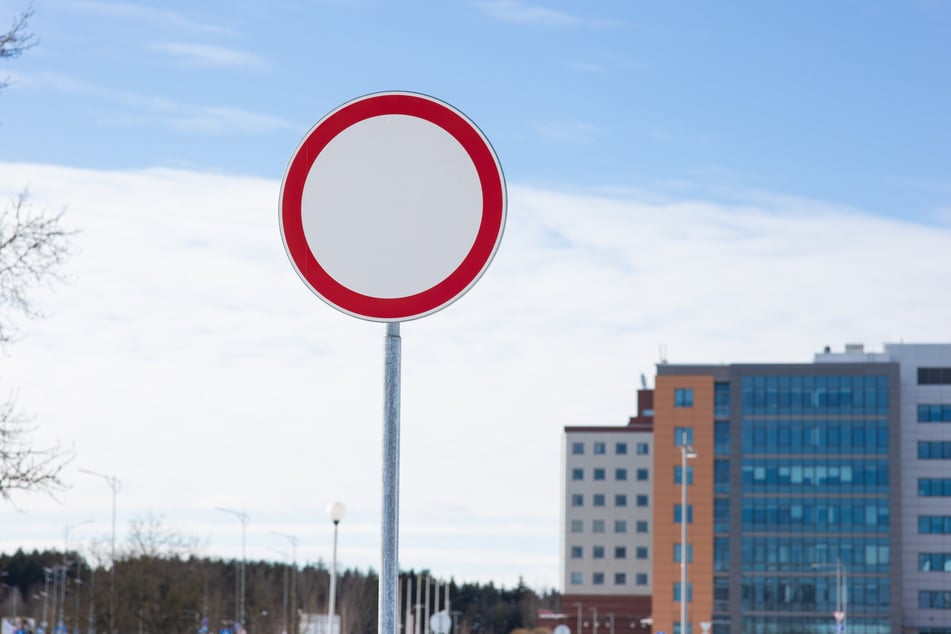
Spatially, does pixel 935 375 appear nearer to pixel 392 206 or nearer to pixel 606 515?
pixel 606 515

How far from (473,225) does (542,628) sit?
166 m

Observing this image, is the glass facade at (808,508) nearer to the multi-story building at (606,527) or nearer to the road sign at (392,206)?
the multi-story building at (606,527)

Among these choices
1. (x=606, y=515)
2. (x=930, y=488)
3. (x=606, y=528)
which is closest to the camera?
(x=930, y=488)

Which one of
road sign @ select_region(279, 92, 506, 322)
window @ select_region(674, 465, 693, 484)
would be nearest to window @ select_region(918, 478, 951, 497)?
window @ select_region(674, 465, 693, 484)

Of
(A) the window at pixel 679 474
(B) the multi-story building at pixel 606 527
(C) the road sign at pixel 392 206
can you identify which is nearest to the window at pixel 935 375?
(A) the window at pixel 679 474

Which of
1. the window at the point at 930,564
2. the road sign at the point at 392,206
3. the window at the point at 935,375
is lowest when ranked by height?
the window at the point at 930,564

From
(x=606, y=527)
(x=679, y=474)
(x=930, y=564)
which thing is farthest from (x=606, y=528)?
(x=930, y=564)

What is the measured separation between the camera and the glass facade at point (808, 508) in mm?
116812

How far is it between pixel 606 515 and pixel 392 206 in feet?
485

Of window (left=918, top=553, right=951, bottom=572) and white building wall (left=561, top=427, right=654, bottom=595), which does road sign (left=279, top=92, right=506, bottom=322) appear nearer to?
window (left=918, top=553, right=951, bottom=572)

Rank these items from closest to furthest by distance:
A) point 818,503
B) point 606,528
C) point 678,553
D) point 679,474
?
point 818,503 → point 678,553 → point 679,474 → point 606,528

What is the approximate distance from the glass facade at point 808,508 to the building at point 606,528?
2744cm

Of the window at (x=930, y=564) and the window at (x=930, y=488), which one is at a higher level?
A: the window at (x=930, y=488)

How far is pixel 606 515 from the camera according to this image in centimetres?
14888
